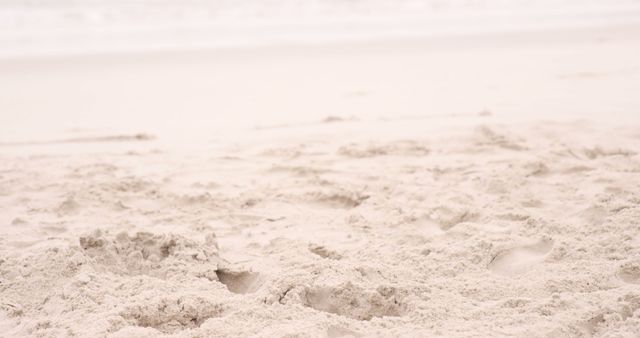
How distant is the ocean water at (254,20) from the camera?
9289 mm

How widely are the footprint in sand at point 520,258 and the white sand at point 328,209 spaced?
1cm

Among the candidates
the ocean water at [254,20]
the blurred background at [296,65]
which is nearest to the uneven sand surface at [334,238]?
the blurred background at [296,65]

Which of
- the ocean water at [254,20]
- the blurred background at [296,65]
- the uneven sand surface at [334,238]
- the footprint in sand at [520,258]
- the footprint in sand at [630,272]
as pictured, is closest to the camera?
the uneven sand surface at [334,238]

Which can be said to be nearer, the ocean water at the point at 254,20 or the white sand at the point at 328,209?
the white sand at the point at 328,209

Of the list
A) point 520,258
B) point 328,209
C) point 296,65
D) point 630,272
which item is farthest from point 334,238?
point 296,65

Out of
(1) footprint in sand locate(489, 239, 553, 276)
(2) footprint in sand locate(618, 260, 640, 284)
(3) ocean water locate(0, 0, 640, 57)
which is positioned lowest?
(1) footprint in sand locate(489, 239, 553, 276)

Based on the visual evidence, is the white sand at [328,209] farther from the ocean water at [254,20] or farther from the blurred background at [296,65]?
the ocean water at [254,20]

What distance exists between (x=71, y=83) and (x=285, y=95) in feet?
7.35

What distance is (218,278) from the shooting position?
8.68 ft

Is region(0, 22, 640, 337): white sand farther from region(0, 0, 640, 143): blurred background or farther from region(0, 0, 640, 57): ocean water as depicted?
region(0, 0, 640, 57): ocean water

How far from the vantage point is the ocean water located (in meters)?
9.29

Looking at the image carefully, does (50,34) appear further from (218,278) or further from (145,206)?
(218,278)

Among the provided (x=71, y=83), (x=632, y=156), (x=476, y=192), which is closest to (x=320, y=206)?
(x=476, y=192)

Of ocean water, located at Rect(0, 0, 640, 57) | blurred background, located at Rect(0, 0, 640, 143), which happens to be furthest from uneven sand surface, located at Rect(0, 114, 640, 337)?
ocean water, located at Rect(0, 0, 640, 57)
